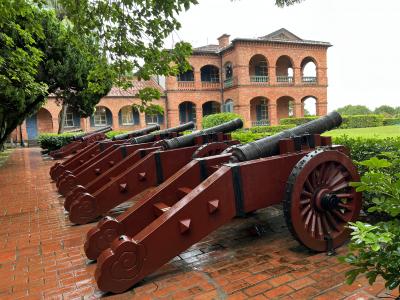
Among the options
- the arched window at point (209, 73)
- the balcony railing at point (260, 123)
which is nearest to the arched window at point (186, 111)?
the arched window at point (209, 73)

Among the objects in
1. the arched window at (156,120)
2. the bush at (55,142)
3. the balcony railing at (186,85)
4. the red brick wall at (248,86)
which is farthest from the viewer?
the arched window at (156,120)

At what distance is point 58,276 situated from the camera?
274 cm

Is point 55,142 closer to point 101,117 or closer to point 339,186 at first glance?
point 101,117

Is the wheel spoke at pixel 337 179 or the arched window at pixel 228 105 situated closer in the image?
the wheel spoke at pixel 337 179

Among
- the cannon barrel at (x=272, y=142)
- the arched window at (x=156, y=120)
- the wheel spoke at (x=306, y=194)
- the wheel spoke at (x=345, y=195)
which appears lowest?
the wheel spoke at (x=345, y=195)

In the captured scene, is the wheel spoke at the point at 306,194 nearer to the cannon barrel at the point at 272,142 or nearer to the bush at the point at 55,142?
the cannon barrel at the point at 272,142

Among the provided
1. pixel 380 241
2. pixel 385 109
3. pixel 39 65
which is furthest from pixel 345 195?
pixel 385 109

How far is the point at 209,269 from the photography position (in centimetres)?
270

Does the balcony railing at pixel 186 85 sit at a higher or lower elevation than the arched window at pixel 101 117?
higher

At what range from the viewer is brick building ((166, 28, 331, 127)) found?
87.9 feet

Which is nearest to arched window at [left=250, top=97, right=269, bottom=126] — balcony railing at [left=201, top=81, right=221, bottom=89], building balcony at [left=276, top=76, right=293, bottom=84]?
building balcony at [left=276, top=76, right=293, bottom=84]

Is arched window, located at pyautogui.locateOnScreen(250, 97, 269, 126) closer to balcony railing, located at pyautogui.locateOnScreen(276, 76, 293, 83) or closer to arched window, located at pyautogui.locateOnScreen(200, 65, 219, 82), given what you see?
balcony railing, located at pyautogui.locateOnScreen(276, 76, 293, 83)

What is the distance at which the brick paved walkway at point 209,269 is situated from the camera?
2.29 metres

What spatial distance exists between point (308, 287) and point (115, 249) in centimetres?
140
